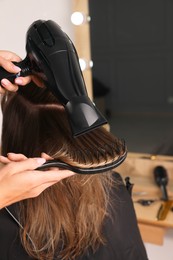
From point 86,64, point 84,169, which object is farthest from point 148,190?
point 84,169

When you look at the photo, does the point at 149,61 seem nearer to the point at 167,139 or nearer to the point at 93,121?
the point at 167,139

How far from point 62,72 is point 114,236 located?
558mm

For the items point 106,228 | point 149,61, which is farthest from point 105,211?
point 149,61

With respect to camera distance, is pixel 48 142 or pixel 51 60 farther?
pixel 48 142

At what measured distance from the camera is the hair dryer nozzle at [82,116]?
51cm

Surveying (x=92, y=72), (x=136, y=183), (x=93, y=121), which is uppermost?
(x=93, y=121)

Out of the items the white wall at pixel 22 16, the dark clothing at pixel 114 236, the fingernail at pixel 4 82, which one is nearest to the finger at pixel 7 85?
the fingernail at pixel 4 82

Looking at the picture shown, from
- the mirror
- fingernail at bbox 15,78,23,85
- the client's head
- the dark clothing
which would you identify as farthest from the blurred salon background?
fingernail at bbox 15,78,23,85

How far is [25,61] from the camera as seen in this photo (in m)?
0.64

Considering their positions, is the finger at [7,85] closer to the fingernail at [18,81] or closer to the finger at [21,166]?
the fingernail at [18,81]

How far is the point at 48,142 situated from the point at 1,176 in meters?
0.21

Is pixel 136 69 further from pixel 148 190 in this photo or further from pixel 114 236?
pixel 114 236

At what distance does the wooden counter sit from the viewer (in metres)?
1.36

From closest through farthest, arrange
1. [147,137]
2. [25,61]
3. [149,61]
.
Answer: [25,61], [149,61], [147,137]
